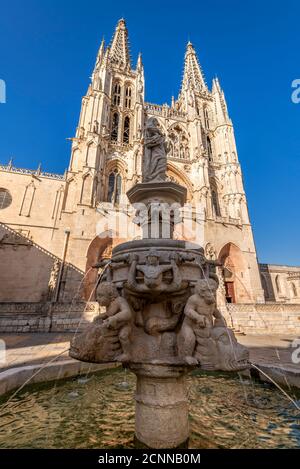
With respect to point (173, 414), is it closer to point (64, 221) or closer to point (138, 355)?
point (138, 355)

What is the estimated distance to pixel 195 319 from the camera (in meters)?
2.25

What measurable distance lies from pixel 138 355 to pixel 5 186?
22292mm

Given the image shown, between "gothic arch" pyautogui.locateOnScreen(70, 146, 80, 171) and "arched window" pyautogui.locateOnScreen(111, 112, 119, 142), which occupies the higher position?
"arched window" pyautogui.locateOnScreen(111, 112, 119, 142)

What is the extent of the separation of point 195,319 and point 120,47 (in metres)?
44.1

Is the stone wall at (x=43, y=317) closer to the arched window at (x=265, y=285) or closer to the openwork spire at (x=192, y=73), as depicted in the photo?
the arched window at (x=265, y=285)

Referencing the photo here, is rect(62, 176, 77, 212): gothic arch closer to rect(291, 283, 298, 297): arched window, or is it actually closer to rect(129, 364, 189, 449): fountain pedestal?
rect(129, 364, 189, 449): fountain pedestal

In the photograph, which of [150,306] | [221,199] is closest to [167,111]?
[221,199]

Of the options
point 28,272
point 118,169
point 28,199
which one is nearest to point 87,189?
point 28,199

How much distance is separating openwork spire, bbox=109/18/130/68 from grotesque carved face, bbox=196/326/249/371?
3776 cm

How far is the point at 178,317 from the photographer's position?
2.60 m

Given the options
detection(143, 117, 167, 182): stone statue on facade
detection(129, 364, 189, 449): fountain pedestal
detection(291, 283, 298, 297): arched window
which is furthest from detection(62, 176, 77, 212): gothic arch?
detection(291, 283, 298, 297): arched window

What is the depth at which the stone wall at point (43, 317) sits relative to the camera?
11.1 meters

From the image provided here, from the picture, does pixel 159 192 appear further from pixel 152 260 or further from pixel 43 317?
pixel 43 317

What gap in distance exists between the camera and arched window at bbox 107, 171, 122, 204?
22.4 meters
